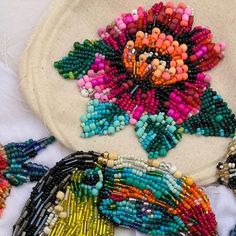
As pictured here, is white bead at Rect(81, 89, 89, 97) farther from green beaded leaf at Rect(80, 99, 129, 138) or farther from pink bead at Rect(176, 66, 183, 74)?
pink bead at Rect(176, 66, 183, 74)

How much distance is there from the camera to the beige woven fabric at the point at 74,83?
111 centimetres

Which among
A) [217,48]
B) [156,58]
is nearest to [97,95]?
[156,58]

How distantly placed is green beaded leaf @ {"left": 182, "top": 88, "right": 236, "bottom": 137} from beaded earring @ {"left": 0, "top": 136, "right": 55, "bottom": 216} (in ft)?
0.88

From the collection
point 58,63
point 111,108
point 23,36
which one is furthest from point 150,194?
point 23,36

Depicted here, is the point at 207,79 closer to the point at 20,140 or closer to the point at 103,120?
the point at 103,120

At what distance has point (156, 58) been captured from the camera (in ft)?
3.80

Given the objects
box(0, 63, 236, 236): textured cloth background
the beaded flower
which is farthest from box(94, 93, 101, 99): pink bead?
box(0, 63, 236, 236): textured cloth background

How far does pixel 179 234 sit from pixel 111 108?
25cm

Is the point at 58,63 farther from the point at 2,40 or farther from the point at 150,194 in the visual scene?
the point at 150,194

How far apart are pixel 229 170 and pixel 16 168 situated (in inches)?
14.3

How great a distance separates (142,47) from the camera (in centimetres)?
117

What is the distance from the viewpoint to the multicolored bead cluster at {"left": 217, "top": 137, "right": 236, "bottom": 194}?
1078mm

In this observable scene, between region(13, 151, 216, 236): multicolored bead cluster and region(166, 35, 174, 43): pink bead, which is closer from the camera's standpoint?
region(13, 151, 216, 236): multicolored bead cluster

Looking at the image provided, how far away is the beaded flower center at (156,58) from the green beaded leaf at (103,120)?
2.9 inches
